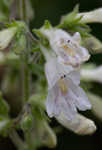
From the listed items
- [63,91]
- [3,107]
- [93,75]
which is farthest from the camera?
[93,75]

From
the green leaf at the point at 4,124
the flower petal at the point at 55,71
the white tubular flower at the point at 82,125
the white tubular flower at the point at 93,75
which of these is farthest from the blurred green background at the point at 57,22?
the flower petal at the point at 55,71

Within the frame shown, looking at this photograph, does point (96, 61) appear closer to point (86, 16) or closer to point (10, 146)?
point (10, 146)

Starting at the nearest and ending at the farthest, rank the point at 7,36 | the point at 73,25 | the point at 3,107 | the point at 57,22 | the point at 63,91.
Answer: the point at 63,91, the point at 7,36, the point at 73,25, the point at 3,107, the point at 57,22

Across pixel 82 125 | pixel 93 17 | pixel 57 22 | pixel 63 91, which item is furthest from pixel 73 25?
pixel 57 22

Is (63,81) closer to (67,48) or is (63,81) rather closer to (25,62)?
(67,48)

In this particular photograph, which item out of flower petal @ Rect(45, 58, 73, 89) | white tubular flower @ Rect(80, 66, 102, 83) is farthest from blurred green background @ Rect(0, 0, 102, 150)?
flower petal @ Rect(45, 58, 73, 89)

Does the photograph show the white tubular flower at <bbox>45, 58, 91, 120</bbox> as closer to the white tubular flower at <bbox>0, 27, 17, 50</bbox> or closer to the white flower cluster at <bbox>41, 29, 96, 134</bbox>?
the white flower cluster at <bbox>41, 29, 96, 134</bbox>
